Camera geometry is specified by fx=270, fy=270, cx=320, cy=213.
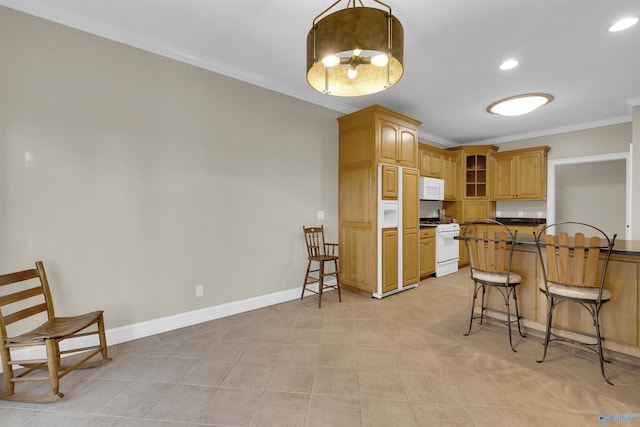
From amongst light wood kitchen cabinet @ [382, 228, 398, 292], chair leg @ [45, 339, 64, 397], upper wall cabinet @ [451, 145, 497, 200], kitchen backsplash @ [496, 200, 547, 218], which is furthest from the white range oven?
chair leg @ [45, 339, 64, 397]

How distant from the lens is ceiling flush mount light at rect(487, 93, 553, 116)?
3.53 m

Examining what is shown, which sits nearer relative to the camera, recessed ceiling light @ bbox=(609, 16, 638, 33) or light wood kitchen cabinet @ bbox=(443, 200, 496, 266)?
recessed ceiling light @ bbox=(609, 16, 638, 33)

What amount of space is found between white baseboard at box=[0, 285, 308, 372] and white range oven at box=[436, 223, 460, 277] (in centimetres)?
288

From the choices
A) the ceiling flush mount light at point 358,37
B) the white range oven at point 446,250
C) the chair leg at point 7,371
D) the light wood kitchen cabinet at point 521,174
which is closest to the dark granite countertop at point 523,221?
the light wood kitchen cabinet at point 521,174

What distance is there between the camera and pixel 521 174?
18.0 ft

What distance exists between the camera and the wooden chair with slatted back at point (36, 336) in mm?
1692

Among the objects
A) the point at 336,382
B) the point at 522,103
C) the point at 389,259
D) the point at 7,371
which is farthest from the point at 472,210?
the point at 7,371

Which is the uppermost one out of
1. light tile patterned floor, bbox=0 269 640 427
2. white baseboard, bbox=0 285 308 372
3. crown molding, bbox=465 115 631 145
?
crown molding, bbox=465 115 631 145

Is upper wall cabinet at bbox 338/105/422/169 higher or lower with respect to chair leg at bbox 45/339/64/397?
higher

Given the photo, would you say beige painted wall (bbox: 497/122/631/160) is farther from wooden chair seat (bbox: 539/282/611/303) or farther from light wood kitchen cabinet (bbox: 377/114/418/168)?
wooden chair seat (bbox: 539/282/611/303)

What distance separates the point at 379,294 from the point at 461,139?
14.3 feet

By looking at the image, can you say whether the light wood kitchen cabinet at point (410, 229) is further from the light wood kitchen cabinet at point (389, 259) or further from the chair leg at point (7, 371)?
the chair leg at point (7, 371)

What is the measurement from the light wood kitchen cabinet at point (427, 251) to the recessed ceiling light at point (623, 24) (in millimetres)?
3028

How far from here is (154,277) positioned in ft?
8.59
